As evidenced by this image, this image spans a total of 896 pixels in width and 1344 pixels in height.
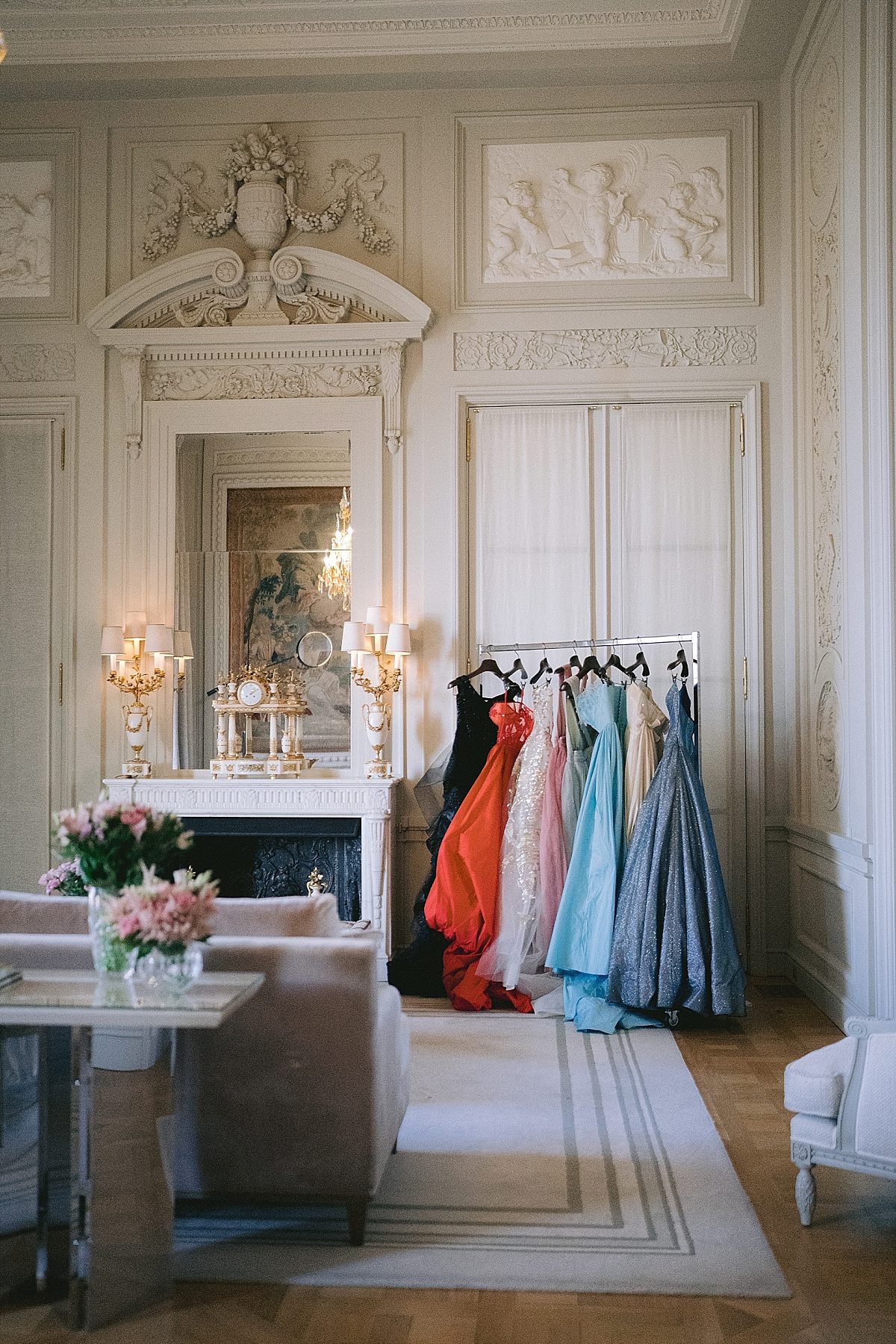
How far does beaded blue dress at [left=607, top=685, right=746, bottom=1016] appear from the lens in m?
4.61

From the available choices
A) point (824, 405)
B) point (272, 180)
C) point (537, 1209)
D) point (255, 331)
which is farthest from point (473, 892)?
point (272, 180)

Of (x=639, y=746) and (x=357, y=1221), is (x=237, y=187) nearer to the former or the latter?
(x=639, y=746)

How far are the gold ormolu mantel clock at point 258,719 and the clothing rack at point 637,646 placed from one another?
3.20 ft

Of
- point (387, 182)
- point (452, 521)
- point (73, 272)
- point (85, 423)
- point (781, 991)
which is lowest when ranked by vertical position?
point (781, 991)

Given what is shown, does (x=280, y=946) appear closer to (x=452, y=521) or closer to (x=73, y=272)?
(x=452, y=521)

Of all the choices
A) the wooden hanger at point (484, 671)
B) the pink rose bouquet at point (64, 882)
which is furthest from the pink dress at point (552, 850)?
the pink rose bouquet at point (64, 882)

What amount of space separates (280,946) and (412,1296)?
0.80 m

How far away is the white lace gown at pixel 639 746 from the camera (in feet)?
16.1

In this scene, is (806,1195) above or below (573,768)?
below

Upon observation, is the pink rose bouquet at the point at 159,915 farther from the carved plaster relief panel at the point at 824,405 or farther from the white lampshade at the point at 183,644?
the white lampshade at the point at 183,644

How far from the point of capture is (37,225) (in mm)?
6215

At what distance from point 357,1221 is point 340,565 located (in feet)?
12.3

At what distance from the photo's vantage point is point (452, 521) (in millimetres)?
5973

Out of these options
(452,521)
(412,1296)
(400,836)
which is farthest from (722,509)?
(412,1296)
